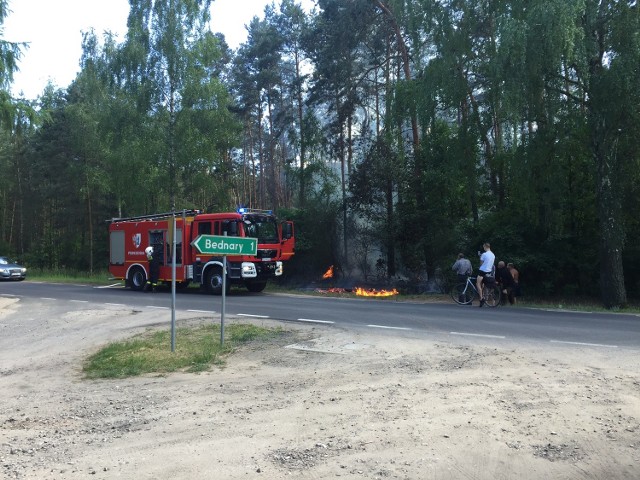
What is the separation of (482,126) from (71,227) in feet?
124

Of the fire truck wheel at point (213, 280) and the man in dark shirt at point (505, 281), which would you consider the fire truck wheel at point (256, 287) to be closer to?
the fire truck wheel at point (213, 280)

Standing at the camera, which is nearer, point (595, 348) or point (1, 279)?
point (595, 348)

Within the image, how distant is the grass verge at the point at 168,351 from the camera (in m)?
8.65

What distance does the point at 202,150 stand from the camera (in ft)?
103

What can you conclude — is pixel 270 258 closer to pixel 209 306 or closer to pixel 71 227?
pixel 209 306

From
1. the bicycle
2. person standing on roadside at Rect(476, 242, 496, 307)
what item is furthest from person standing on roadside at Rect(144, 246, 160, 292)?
person standing on roadside at Rect(476, 242, 496, 307)

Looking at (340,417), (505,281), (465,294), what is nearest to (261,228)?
(465,294)

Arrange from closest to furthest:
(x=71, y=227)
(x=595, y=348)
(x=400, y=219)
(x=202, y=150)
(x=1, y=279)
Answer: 1. (x=595, y=348)
2. (x=400, y=219)
3. (x=202, y=150)
4. (x=1, y=279)
5. (x=71, y=227)

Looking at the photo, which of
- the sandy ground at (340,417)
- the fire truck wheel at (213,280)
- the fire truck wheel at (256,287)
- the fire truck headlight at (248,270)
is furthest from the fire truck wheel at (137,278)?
the sandy ground at (340,417)

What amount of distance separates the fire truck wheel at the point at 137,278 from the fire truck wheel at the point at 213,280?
3.85 m

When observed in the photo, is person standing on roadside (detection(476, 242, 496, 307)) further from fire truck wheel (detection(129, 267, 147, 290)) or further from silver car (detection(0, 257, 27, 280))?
silver car (detection(0, 257, 27, 280))

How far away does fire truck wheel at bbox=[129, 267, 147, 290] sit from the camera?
25047mm

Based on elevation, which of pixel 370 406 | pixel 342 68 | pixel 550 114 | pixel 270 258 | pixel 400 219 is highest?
pixel 342 68

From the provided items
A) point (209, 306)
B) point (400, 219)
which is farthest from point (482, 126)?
point (209, 306)
